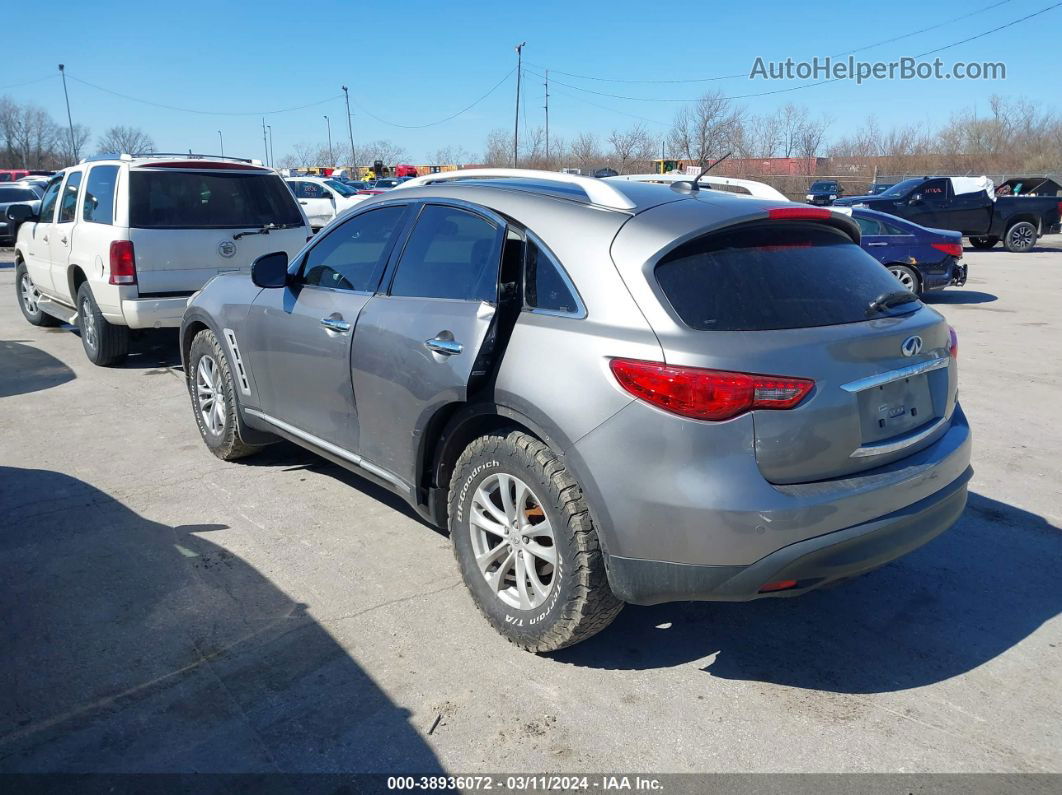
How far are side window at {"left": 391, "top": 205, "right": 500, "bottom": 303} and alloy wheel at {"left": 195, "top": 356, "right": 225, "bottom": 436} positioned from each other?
2116 mm

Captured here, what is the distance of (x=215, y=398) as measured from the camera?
5613mm

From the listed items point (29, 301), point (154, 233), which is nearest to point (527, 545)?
point (154, 233)

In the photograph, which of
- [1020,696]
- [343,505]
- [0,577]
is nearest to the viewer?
[1020,696]

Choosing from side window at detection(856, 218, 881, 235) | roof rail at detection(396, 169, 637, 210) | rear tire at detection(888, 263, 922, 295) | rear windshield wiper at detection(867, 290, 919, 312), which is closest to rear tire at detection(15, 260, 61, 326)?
roof rail at detection(396, 169, 637, 210)

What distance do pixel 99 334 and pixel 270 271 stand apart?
440 centimetres

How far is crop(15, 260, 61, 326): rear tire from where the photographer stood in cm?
1059

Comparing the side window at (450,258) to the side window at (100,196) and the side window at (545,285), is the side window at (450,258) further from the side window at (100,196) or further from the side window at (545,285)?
the side window at (100,196)

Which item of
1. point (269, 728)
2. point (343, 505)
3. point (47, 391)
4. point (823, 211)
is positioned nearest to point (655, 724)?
point (269, 728)

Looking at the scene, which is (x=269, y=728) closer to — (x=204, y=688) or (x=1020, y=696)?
(x=204, y=688)

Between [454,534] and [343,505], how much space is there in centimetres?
144

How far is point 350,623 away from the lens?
3.60 meters

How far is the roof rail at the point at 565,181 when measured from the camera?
3.33 meters

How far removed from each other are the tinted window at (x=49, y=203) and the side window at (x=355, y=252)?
6232 mm

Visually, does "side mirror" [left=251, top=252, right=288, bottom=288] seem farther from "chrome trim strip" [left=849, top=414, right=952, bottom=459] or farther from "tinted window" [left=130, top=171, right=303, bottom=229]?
"tinted window" [left=130, top=171, right=303, bottom=229]
